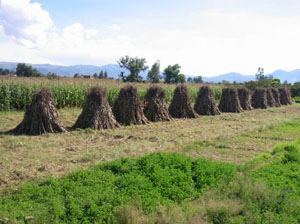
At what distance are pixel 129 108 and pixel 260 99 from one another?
622 inches

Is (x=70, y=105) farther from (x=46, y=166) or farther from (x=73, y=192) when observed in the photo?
(x=73, y=192)

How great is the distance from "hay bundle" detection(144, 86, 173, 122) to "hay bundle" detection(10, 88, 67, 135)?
5123 mm

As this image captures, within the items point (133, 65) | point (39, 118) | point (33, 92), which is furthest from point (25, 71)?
point (39, 118)

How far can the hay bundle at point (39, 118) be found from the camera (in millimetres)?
9648

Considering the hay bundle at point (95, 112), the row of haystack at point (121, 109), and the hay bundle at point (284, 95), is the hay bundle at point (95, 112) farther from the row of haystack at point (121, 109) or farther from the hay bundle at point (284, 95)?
the hay bundle at point (284, 95)

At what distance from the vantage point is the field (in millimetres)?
4156

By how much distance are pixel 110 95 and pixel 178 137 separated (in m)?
8.29

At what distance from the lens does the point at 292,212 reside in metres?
4.48

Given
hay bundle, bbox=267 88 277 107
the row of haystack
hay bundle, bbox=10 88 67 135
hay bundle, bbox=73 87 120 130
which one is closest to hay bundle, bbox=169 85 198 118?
the row of haystack

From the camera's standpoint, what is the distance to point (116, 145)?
859cm

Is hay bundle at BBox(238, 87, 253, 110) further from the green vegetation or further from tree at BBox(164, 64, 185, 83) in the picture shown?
tree at BBox(164, 64, 185, 83)

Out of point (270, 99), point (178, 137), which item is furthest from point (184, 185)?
point (270, 99)

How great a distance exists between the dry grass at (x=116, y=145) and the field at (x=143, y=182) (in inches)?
1.0

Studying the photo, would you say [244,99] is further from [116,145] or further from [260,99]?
[116,145]
